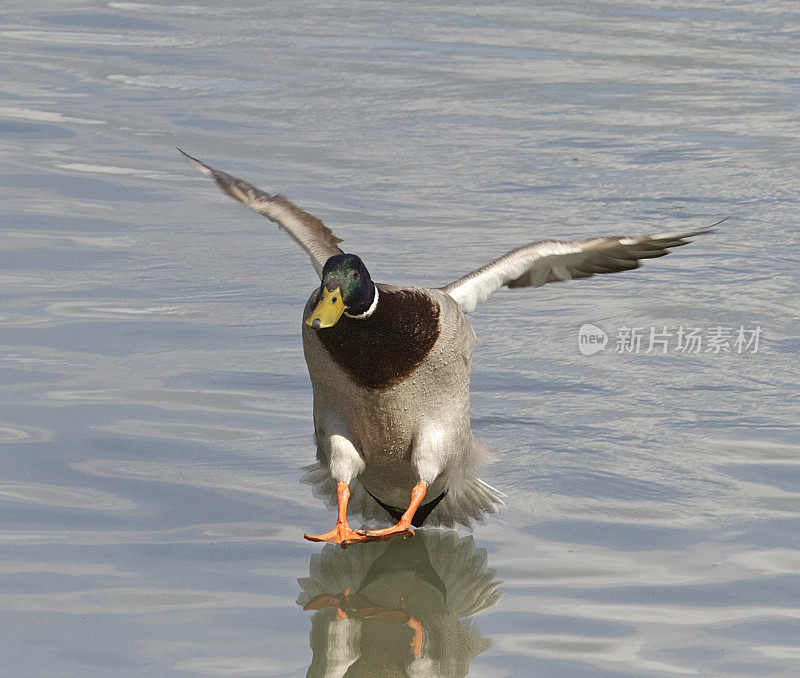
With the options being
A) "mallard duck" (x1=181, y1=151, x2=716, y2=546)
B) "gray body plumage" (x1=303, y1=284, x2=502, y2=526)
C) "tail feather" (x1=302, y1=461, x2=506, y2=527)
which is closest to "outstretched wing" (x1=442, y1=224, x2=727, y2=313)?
"mallard duck" (x1=181, y1=151, x2=716, y2=546)

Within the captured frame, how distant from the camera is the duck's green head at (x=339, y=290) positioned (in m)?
4.10

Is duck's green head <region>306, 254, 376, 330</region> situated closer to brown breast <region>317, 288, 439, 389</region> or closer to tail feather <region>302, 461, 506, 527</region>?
brown breast <region>317, 288, 439, 389</region>

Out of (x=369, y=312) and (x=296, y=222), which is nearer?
(x=369, y=312)

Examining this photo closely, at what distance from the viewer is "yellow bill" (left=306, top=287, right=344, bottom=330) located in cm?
407

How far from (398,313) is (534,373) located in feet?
4.38

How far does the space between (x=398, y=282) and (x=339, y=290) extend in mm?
2309

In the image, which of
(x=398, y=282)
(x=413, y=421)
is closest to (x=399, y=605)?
(x=413, y=421)

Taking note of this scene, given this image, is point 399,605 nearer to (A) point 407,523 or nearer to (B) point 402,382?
(A) point 407,523

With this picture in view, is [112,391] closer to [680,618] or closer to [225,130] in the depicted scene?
[680,618]

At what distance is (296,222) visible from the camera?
5.00 meters

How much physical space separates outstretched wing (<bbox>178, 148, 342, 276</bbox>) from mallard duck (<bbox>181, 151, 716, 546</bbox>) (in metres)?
0.01

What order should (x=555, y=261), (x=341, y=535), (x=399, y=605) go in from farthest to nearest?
(x=555, y=261), (x=341, y=535), (x=399, y=605)

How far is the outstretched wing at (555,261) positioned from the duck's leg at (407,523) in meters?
0.64

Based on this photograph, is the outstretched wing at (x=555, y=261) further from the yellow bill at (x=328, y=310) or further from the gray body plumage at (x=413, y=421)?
the yellow bill at (x=328, y=310)
